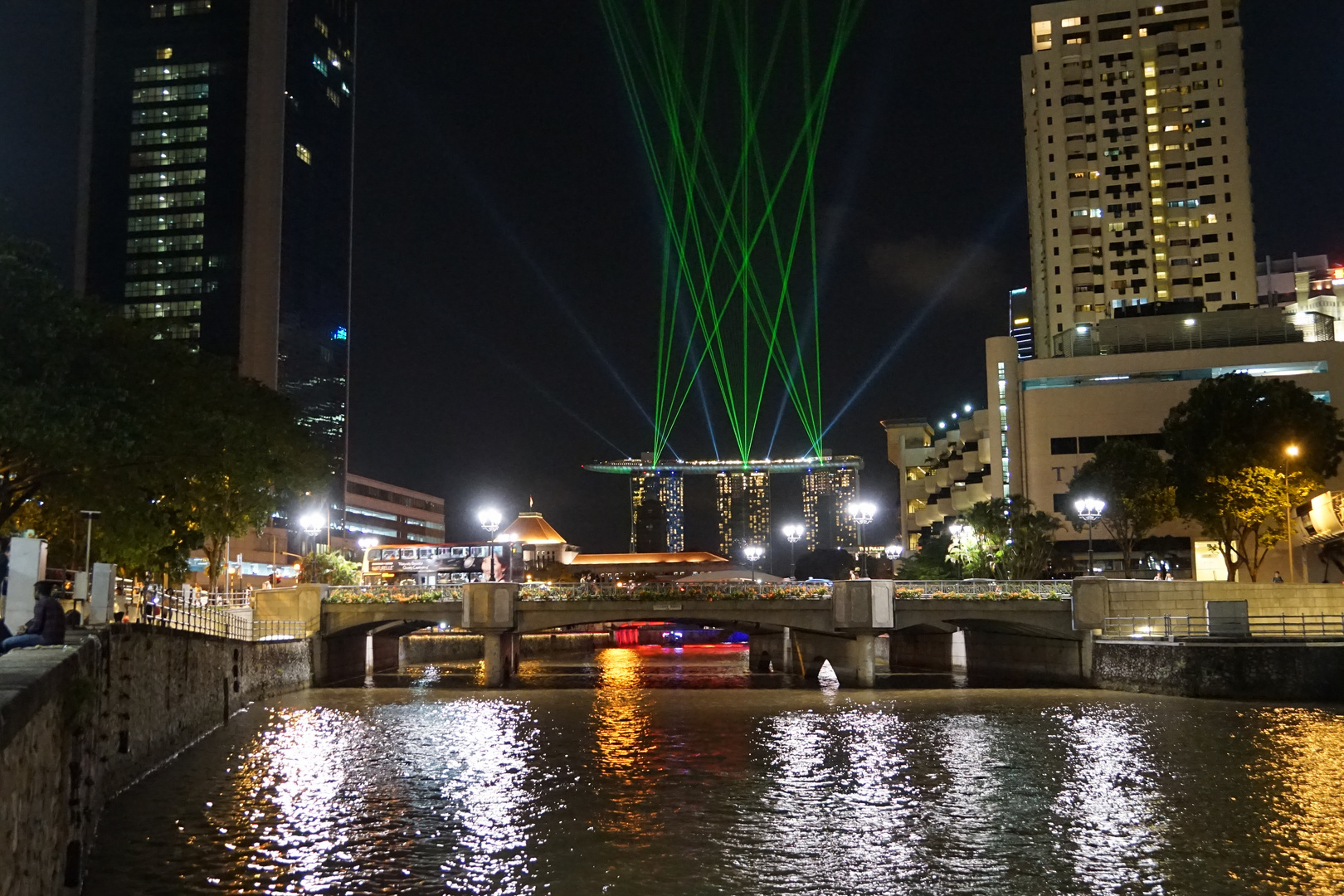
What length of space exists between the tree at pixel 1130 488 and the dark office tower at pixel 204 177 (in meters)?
91.2

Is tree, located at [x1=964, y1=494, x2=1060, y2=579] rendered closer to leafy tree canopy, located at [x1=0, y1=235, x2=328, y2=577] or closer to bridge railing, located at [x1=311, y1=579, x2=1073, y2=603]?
bridge railing, located at [x1=311, y1=579, x2=1073, y2=603]

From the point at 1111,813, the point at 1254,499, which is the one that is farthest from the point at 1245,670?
the point at 1111,813

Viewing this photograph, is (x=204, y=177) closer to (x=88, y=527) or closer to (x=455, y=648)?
(x=455, y=648)

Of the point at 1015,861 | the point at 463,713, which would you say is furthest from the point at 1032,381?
the point at 1015,861

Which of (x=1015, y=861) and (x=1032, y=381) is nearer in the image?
(x=1015, y=861)

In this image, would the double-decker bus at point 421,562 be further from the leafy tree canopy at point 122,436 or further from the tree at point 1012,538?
the tree at point 1012,538

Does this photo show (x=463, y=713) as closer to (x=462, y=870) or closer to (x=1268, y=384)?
(x=462, y=870)

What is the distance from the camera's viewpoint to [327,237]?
153 m

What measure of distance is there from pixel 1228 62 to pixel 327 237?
111m

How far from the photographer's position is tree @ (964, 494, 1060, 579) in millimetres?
72938

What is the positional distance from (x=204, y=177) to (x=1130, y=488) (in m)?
112

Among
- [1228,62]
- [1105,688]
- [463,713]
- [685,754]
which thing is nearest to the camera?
[685,754]

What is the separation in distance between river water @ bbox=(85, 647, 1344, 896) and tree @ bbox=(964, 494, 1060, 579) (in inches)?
1196

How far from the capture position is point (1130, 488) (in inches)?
2810
